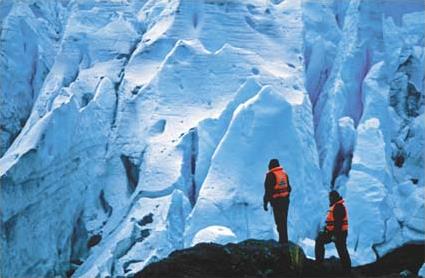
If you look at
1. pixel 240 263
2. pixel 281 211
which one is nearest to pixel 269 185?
pixel 281 211

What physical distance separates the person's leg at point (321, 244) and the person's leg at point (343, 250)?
0.11 metres

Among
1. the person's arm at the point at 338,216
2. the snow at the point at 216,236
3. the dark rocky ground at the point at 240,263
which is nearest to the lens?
the dark rocky ground at the point at 240,263

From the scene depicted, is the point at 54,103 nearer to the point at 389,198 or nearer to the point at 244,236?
the point at 244,236

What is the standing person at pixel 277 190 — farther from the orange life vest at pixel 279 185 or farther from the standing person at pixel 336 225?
the standing person at pixel 336 225

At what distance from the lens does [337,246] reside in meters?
7.47

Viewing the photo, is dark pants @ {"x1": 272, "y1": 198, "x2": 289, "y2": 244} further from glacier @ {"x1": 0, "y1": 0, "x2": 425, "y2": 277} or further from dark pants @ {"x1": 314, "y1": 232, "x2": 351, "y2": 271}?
glacier @ {"x1": 0, "y1": 0, "x2": 425, "y2": 277}

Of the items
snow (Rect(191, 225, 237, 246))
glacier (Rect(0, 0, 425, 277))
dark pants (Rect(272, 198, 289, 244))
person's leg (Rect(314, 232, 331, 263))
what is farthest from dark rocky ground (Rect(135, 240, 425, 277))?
glacier (Rect(0, 0, 425, 277))

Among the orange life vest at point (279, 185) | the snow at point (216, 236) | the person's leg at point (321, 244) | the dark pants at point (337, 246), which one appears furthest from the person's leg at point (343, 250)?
the snow at point (216, 236)

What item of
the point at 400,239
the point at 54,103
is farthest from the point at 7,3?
the point at 400,239

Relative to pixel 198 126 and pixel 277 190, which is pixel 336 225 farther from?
pixel 198 126

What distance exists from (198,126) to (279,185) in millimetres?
7700

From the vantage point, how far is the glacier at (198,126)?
45.6ft

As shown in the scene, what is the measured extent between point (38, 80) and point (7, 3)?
105 inches

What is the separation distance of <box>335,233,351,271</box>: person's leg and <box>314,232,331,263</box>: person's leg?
0.11 m
